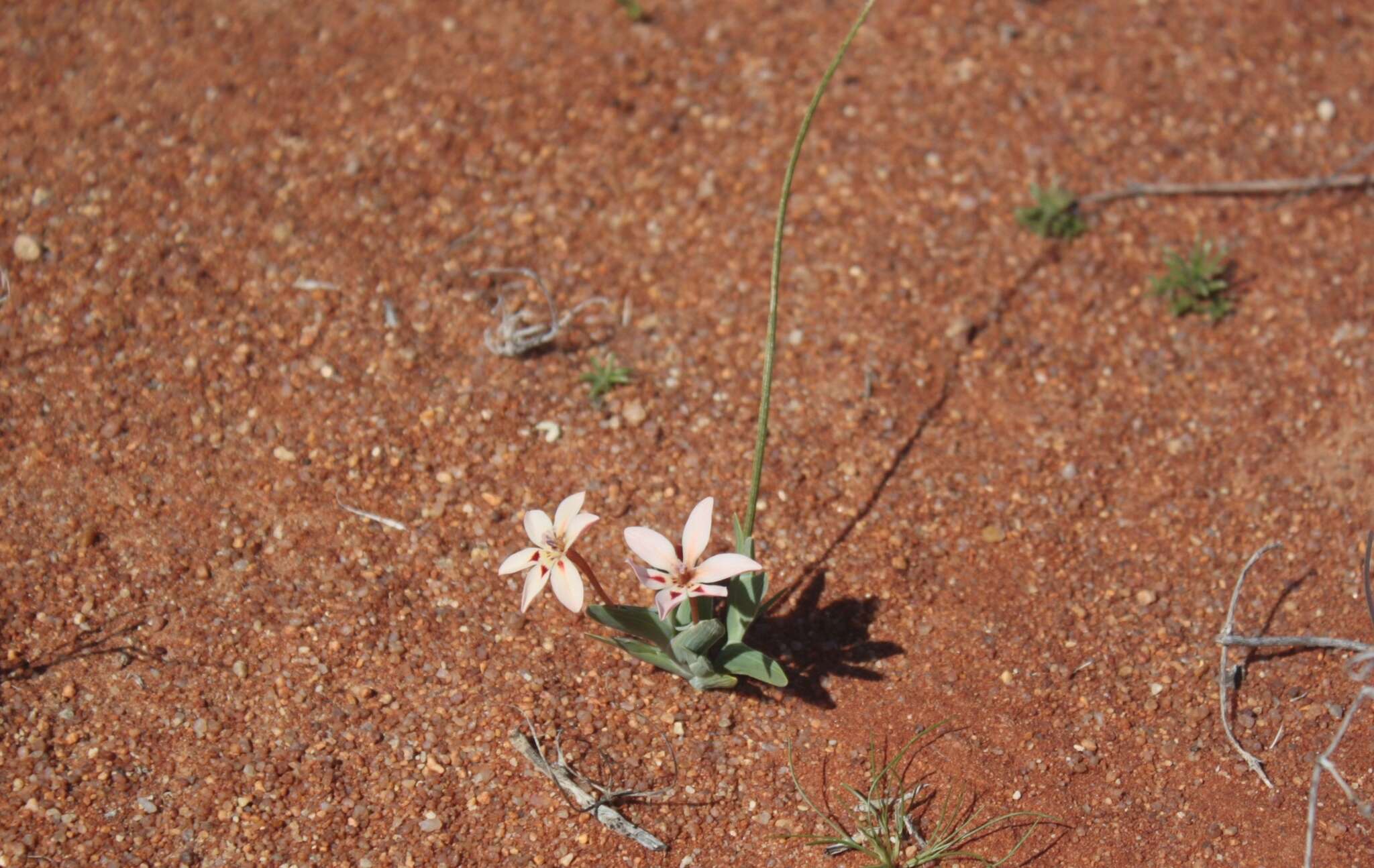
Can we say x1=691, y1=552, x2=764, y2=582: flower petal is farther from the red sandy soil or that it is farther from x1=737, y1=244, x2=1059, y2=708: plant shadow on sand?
the red sandy soil

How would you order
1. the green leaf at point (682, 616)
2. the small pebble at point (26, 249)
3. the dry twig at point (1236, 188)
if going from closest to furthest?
the green leaf at point (682, 616) < the small pebble at point (26, 249) < the dry twig at point (1236, 188)

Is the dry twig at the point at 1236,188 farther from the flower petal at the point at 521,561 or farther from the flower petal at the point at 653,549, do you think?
the flower petal at the point at 521,561

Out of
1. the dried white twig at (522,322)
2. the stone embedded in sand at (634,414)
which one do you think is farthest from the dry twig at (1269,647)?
the dried white twig at (522,322)

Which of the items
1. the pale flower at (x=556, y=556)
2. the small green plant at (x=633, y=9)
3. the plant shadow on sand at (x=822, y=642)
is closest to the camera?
the pale flower at (x=556, y=556)

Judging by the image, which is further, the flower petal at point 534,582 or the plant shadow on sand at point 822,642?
the plant shadow on sand at point 822,642

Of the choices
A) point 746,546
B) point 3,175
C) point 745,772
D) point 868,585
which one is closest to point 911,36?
point 868,585

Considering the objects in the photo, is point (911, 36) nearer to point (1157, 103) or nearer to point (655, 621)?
point (1157, 103)
